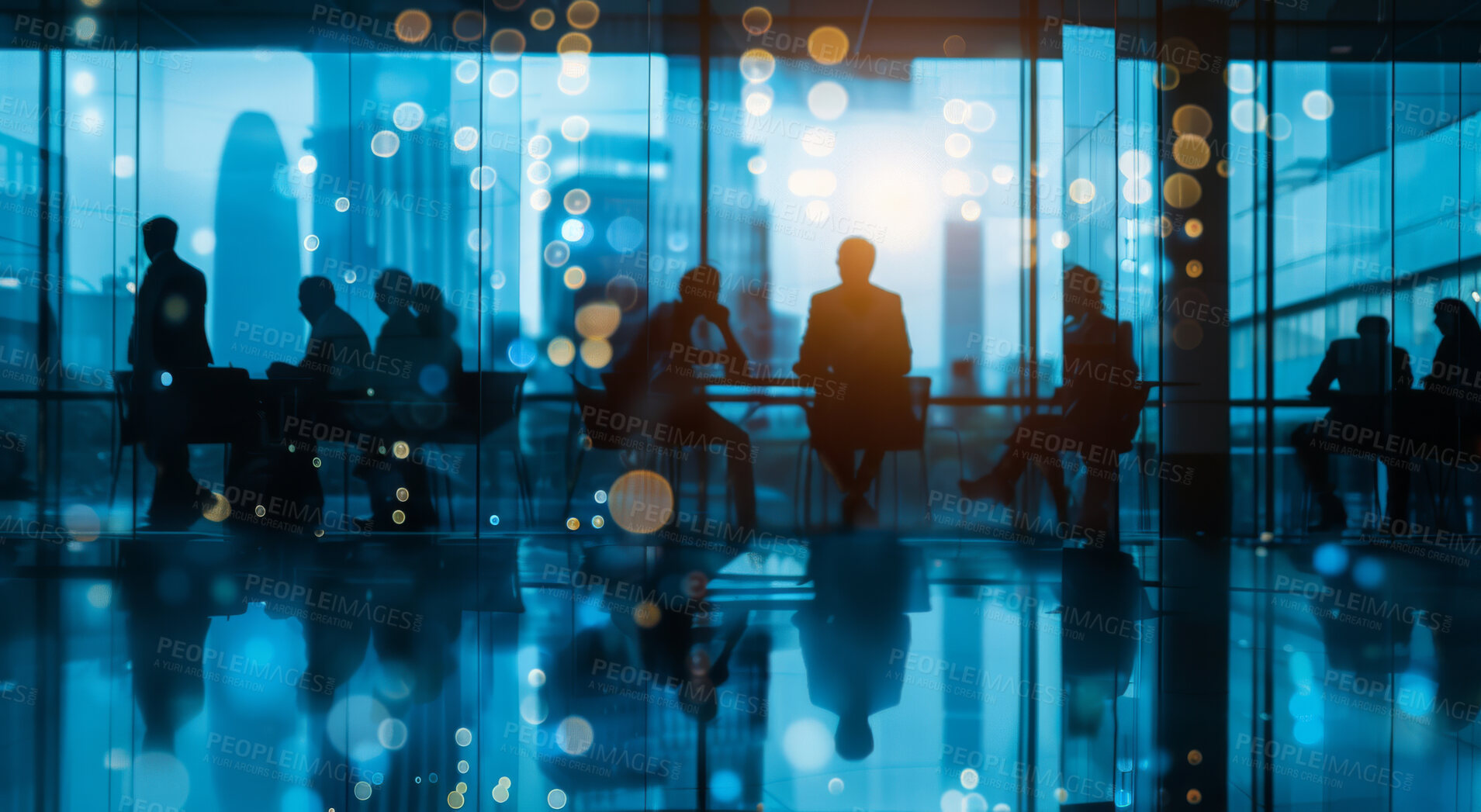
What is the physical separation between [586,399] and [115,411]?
97.4 inches

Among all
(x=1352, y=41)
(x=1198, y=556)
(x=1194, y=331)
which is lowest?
(x=1198, y=556)

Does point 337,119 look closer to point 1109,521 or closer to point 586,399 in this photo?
point 586,399

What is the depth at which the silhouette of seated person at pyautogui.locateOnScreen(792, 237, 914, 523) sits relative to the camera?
14.6ft

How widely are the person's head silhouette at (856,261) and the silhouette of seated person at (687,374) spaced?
0.64 m

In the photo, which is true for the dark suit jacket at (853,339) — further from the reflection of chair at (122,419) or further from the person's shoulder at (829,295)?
the reflection of chair at (122,419)

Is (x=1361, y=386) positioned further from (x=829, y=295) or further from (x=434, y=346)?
(x=434, y=346)

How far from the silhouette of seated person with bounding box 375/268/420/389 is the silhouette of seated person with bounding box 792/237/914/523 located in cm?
199

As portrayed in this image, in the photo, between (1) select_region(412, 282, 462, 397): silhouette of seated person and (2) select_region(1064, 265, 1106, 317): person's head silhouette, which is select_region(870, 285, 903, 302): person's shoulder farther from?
(1) select_region(412, 282, 462, 397): silhouette of seated person

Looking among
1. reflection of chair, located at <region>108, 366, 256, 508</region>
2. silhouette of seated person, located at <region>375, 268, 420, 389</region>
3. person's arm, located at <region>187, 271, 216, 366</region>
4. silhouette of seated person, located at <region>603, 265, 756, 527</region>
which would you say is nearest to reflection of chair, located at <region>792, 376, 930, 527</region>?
silhouette of seated person, located at <region>603, 265, 756, 527</region>

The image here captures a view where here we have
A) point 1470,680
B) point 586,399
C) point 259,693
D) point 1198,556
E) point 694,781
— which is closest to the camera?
point 694,781

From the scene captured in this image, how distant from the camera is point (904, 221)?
4.54 m

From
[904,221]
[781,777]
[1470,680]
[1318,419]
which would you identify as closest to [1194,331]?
[1318,419]

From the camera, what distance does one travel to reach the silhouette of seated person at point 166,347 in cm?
449

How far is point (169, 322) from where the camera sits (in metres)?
4.50
